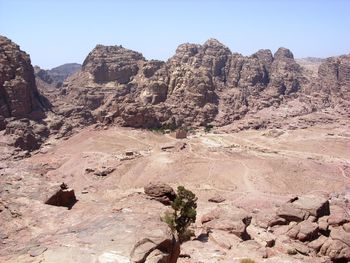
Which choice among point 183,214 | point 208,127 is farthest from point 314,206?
point 208,127

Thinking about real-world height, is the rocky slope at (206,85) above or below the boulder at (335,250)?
above

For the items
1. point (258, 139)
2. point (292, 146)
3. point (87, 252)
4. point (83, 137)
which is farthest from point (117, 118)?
point (87, 252)

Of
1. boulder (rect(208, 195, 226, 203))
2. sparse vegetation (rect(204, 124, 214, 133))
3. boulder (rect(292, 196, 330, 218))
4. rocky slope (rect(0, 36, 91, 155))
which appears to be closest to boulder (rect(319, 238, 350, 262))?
boulder (rect(292, 196, 330, 218))

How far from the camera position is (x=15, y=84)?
8431cm

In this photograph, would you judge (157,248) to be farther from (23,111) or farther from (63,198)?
(23,111)

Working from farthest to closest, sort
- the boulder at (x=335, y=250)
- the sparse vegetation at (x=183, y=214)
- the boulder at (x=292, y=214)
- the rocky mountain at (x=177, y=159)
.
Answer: the boulder at (x=292, y=214), the sparse vegetation at (x=183, y=214), the boulder at (x=335, y=250), the rocky mountain at (x=177, y=159)

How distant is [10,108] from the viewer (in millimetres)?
82812

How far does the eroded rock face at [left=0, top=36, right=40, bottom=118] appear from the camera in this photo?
273 feet

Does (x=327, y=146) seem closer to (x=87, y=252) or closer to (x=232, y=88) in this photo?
(x=232, y=88)

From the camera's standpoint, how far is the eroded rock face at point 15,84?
8306 centimetres

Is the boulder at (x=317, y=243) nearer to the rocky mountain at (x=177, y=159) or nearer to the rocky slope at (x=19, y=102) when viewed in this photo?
the rocky mountain at (x=177, y=159)

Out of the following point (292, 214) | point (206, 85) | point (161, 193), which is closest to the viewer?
point (292, 214)

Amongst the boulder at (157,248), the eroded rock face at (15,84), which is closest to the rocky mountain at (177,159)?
the boulder at (157,248)

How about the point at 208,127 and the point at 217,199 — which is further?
the point at 208,127
